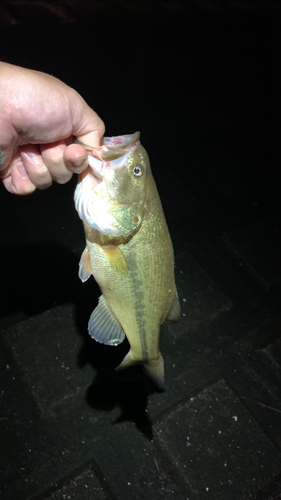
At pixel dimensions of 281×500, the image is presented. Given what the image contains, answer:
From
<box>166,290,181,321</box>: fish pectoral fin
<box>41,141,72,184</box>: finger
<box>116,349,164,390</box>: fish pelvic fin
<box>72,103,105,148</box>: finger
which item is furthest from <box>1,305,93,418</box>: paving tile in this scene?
<box>72,103,105,148</box>: finger

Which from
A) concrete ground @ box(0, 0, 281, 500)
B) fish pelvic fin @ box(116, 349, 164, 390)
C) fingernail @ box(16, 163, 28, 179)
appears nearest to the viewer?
fish pelvic fin @ box(116, 349, 164, 390)

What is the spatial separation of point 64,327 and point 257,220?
2.06m

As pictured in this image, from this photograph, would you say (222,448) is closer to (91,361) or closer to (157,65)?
(91,361)

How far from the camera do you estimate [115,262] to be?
163 cm

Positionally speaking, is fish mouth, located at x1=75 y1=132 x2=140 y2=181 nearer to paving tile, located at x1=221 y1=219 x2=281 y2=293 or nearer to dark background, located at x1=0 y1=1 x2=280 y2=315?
dark background, located at x1=0 y1=1 x2=280 y2=315

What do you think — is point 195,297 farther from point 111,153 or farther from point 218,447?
point 111,153

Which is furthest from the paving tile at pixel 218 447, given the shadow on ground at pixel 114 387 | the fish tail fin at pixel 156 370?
the fish tail fin at pixel 156 370

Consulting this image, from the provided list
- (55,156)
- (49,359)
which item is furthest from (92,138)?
(49,359)

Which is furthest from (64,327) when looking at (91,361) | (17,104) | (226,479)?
(17,104)

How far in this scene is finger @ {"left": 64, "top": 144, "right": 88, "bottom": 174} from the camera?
58.5 inches

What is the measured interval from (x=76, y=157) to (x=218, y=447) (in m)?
1.92

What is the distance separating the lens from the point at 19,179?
197cm

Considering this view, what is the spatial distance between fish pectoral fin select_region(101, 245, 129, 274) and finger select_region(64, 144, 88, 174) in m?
0.32

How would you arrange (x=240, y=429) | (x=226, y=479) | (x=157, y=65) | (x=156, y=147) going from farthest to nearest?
(x=157, y=65), (x=156, y=147), (x=240, y=429), (x=226, y=479)
